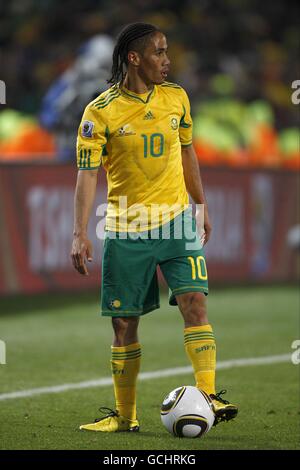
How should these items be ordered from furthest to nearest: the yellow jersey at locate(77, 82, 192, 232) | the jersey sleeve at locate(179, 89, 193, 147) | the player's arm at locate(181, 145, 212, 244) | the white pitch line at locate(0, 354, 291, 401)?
the white pitch line at locate(0, 354, 291, 401), the player's arm at locate(181, 145, 212, 244), the jersey sleeve at locate(179, 89, 193, 147), the yellow jersey at locate(77, 82, 192, 232)

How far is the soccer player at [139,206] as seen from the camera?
18.6 feet

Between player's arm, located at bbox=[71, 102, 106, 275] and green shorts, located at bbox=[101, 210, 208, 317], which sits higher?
player's arm, located at bbox=[71, 102, 106, 275]

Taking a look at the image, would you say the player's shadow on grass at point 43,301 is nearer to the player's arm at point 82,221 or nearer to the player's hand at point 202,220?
the player's hand at point 202,220

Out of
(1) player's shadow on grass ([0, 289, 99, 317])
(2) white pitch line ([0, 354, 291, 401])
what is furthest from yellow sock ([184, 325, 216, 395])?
(1) player's shadow on grass ([0, 289, 99, 317])

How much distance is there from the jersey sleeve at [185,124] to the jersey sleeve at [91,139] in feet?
1.50

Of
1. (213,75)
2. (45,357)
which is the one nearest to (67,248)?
(45,357)

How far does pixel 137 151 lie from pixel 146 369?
8.85ft

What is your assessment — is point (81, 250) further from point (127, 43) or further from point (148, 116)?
point (127, 43)

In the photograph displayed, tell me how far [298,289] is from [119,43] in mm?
7799

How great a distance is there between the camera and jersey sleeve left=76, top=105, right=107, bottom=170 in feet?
18.4

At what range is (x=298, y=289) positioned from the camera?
13.2 meters

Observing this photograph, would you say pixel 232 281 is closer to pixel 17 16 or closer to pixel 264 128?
pixel 264 128

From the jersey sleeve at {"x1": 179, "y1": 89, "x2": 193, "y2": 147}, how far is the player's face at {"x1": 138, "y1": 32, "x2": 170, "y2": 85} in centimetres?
24

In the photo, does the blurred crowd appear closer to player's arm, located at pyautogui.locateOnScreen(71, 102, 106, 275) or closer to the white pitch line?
the white pitch line
